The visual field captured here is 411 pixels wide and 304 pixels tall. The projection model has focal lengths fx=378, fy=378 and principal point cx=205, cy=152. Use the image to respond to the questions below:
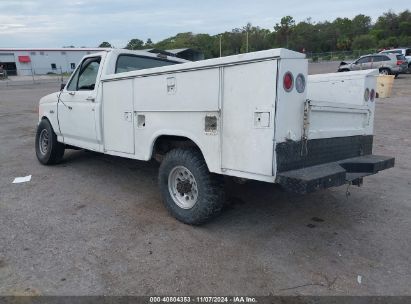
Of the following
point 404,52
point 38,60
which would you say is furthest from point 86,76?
point 38,60

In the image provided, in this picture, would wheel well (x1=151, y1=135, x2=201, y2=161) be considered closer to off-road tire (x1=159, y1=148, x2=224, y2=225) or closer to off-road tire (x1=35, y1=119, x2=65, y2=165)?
off-road tire (x1=159, y1=148, x2=224, y2=225)

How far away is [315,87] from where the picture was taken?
16.2 feet

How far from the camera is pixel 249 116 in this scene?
334 centimetres

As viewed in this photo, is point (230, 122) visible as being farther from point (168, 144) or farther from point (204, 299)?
point (204, 299)

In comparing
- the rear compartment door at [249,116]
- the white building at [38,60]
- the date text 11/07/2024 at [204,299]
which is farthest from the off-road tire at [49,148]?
the white building at [38,60]

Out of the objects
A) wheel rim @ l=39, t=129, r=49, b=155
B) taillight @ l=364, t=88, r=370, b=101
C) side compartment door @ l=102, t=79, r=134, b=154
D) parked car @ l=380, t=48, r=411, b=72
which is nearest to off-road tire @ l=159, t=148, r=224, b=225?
side compartment door @ l=102, t=79, r=134, b=154

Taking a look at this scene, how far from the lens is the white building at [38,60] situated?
65625mm

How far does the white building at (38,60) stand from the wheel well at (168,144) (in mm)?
64298

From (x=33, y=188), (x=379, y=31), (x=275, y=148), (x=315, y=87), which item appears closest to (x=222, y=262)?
(x=275, y=148)

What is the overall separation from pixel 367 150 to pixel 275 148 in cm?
193

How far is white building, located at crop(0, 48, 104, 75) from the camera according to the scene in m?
65.6

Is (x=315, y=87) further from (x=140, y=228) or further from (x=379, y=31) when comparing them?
(x=379, y=31)

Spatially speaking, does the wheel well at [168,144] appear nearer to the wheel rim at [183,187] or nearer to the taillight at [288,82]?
the wheel rim at [183,187]

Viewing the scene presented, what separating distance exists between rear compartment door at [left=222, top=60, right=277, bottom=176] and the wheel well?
0.65 meters
